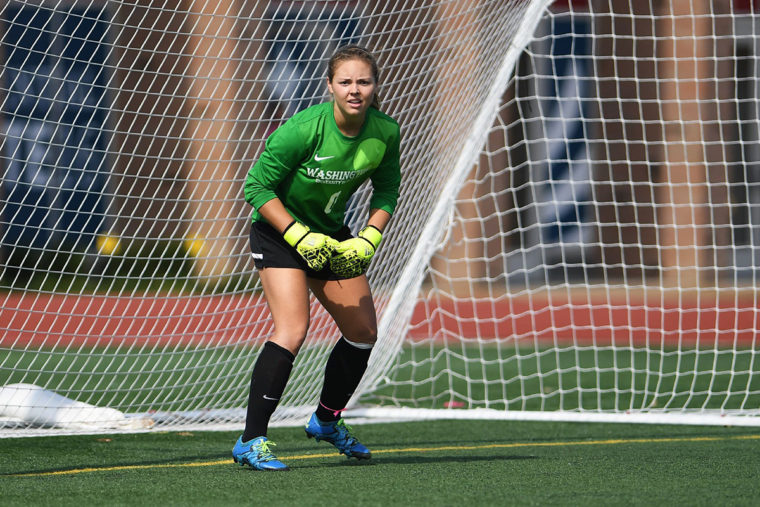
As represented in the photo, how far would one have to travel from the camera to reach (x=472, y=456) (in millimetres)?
4297

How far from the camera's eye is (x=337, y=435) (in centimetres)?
398

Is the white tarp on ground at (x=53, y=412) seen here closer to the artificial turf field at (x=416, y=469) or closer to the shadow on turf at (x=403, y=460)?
the artificial turf field at (x=416, y=469)

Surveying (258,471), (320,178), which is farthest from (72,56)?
(258,471)

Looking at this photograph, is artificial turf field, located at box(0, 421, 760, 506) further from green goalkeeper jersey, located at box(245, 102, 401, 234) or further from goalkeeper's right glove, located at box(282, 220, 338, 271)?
green goalkeeper jersey, located at box(245, 102, 401, 234)

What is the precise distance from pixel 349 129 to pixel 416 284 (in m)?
2.34

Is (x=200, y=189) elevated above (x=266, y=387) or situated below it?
above

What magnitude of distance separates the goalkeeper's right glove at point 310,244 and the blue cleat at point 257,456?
0.62 m

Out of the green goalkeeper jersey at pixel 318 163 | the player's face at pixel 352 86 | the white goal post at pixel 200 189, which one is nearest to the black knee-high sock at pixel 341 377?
the green goalkeeper jersey at pixel 318 163

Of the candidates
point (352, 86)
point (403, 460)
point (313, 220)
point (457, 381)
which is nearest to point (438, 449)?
point (403, 460)

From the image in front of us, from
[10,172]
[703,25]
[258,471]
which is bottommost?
[258,471]

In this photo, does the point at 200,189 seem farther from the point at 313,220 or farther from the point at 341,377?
the point at 341,377

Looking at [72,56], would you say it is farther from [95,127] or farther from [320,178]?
[320,178]

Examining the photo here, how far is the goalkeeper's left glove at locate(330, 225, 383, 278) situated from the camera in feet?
11.8

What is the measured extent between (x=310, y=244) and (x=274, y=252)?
0.74ft
